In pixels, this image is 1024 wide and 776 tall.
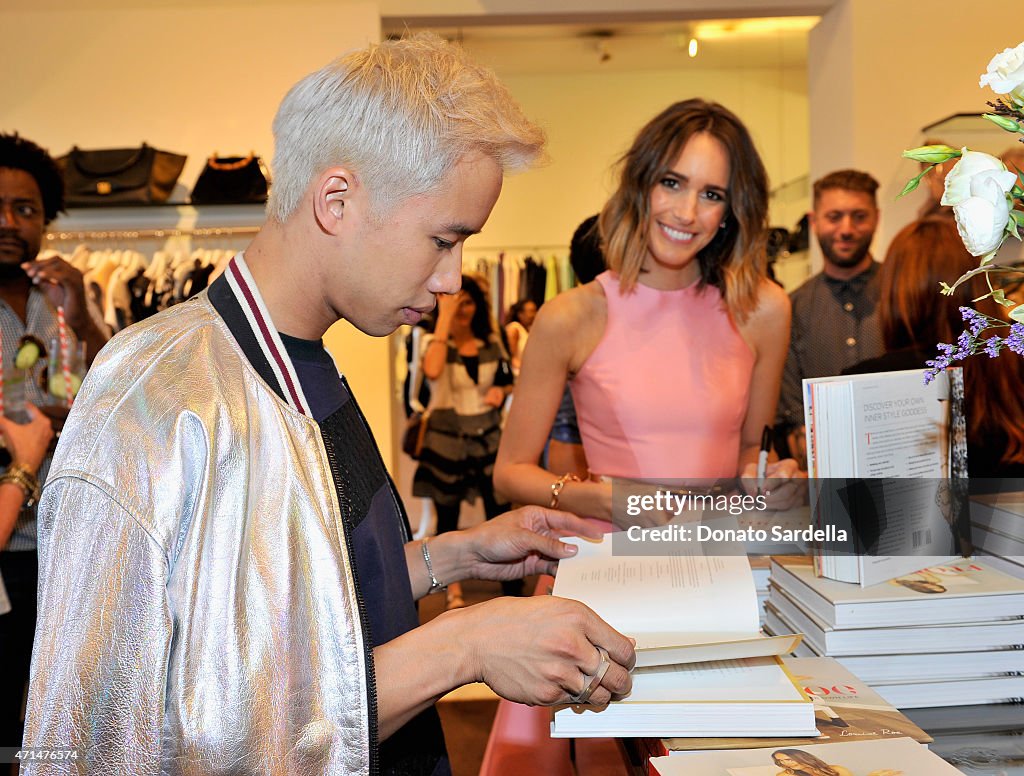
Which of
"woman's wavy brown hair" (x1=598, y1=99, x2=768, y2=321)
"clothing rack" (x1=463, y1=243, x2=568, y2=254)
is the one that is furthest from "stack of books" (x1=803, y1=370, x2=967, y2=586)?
"clothing rack" (x1=463, y1=243, x2=568, y2=254)

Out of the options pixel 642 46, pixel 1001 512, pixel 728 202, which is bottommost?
pixel 1001 512

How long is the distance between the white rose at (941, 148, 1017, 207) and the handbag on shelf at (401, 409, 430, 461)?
4.71m

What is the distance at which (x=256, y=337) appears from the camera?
37.3 inches

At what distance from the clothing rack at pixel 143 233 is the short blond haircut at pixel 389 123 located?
14.3ft

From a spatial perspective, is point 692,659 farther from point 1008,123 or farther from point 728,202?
point 728,202

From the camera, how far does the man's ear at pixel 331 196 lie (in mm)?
968

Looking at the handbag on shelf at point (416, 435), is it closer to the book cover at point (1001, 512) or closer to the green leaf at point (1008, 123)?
the book cover at point (1001, 512)

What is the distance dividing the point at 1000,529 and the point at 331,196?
1.00 meters

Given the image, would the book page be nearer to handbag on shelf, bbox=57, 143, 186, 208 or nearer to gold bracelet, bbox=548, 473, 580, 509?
gold bracelet, bbox=548, 473, 580, 509

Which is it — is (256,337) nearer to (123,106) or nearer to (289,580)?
(289,580)

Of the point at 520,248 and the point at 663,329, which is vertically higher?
the point at 520,248

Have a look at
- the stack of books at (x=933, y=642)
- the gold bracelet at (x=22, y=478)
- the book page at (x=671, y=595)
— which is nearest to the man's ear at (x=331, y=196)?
the book page at (x=671, y=595)

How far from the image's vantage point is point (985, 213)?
0.74 metres

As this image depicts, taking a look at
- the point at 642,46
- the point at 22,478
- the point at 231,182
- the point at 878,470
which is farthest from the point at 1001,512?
the point at 642,46
